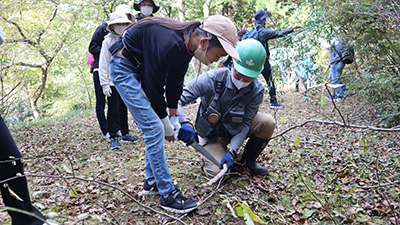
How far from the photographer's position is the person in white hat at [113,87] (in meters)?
3.90

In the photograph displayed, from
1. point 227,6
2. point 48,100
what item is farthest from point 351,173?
point 48,100

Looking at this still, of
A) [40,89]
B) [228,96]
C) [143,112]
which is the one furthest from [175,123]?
[40,89]

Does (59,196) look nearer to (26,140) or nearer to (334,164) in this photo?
(334,164)

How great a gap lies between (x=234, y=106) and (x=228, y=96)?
4.9 inches

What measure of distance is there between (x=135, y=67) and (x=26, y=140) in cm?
486

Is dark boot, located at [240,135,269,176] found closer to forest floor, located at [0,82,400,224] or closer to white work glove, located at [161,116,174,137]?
forest floor, located at [0,82,400,224]

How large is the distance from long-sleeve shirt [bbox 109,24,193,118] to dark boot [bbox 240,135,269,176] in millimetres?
1153

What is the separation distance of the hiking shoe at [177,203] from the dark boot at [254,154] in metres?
0.93

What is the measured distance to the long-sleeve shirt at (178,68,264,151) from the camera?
288cm

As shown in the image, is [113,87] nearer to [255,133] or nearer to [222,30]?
[255,133]

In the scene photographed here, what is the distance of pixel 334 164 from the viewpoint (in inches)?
125

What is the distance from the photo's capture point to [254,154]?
3.02 metres

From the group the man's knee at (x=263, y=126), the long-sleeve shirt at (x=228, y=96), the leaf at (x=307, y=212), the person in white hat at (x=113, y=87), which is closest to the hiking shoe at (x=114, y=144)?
the person in white hat at (x=113, y=87)

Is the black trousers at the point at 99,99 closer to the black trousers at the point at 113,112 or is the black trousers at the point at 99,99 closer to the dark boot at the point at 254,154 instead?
the black trousers at the point at 113,112
